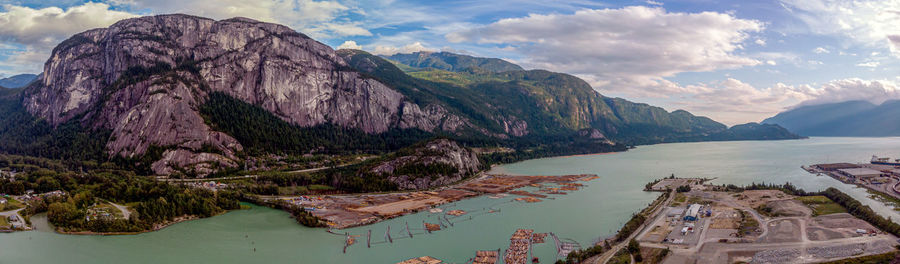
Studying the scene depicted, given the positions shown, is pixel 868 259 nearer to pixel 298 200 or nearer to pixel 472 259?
pixel 472 259

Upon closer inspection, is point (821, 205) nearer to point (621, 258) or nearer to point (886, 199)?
point (886, 199)

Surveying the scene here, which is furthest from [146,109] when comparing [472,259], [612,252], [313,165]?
[612,252]

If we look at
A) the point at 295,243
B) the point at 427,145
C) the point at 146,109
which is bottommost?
the point at 295,243

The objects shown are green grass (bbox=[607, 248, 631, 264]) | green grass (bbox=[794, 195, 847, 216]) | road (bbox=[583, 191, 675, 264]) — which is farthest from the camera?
green grass (bbox=[794, 195, 847, 216])

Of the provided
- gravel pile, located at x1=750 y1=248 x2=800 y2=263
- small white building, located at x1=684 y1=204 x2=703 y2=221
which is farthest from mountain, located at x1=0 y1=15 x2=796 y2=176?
gravel pile, located at x1=750 y1=248 x2=800 y2=263

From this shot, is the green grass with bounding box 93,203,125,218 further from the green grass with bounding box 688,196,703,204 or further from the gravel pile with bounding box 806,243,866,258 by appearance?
the green grass with bounding box 688,196,703,204
